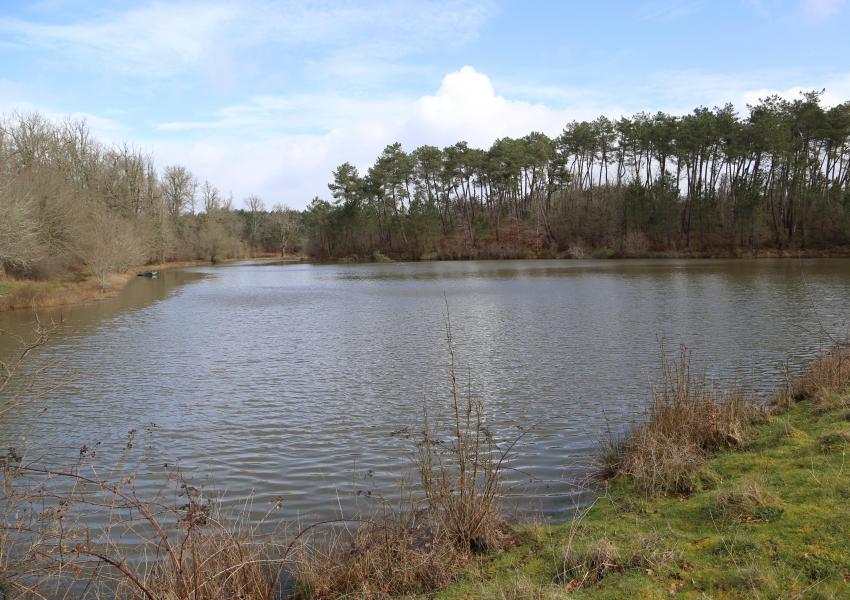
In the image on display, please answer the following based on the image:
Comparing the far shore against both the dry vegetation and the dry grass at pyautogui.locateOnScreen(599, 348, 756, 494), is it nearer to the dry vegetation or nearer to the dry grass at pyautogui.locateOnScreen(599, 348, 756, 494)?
the dry vegetation

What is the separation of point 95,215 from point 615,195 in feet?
200

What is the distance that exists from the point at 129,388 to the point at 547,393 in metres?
9.56

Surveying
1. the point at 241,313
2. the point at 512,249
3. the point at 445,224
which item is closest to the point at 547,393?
the point at 241,313

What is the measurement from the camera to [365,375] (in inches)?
556

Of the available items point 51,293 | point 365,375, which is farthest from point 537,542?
point 51,293

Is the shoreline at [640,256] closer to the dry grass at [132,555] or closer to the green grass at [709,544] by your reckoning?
the green grass at [709,544]

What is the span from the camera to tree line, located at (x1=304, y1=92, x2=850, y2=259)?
193ft

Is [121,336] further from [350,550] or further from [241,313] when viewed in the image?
[350,550]

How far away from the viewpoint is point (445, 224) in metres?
88.9

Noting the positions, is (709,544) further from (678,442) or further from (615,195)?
(615,195)

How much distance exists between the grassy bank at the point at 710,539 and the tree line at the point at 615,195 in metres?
58.8

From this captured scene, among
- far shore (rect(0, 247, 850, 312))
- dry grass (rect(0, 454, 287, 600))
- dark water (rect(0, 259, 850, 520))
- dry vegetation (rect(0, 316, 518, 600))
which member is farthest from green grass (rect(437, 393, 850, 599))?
far shore (rect(0, 247, 850, 312))

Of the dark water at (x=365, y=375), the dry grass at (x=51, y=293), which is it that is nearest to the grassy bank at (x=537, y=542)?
the dark water at (x=365, y=375)

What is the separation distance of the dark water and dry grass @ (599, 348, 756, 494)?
2.35ft
